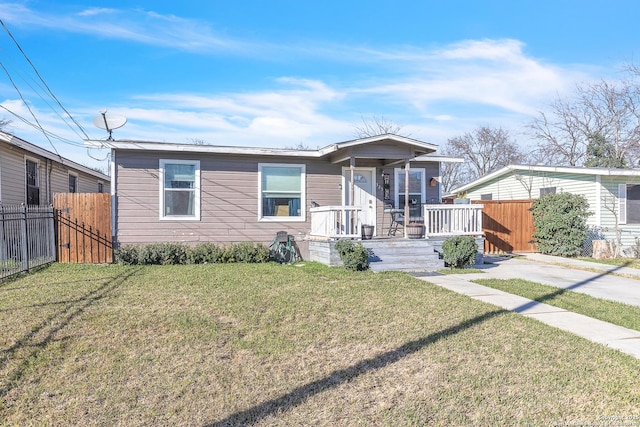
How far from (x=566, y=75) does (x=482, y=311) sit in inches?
754

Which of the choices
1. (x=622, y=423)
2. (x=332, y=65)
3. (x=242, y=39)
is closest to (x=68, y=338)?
(x=622, y=423)

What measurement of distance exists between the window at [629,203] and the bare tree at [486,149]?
63.9 ft

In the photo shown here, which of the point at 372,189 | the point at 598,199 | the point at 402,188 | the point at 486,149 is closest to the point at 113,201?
the point at 372,189

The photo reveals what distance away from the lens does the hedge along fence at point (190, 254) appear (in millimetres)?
10195

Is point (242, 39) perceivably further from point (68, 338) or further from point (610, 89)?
point (610, 89)

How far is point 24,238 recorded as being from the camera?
8461 millimetres

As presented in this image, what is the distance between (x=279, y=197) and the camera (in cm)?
1142

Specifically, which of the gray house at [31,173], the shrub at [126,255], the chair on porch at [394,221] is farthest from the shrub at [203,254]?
the gray house at [31,173]

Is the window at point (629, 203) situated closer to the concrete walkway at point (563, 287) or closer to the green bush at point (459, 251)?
the concrete walkway at point (563, 287)

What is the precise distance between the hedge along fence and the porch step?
9.28 feet

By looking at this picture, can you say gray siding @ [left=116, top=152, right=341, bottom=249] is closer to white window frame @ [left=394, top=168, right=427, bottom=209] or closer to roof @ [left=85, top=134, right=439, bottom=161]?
roof @ [left=85, top=134, right=439, bottom=161]

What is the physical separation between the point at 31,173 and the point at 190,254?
6118mm

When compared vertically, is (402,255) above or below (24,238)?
below

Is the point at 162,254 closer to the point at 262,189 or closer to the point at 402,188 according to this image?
the point at 262,189
